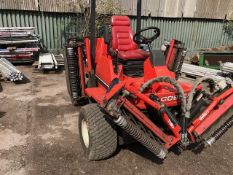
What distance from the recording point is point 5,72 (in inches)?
259

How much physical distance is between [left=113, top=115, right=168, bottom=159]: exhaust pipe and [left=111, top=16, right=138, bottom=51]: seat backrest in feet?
6.03

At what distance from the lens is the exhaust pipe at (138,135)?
105 inches

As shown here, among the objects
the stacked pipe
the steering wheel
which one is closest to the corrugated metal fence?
the stacked pipe

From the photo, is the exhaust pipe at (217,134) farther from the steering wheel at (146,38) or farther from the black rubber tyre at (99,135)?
the steering wheel at (146,38)

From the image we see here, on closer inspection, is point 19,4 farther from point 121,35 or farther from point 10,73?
point 121,35

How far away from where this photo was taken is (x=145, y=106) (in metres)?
3.23

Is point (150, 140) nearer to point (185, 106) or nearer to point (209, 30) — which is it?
point (185, 106)

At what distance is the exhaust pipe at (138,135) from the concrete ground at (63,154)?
0.49 m

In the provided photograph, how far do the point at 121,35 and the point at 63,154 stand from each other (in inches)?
84.6

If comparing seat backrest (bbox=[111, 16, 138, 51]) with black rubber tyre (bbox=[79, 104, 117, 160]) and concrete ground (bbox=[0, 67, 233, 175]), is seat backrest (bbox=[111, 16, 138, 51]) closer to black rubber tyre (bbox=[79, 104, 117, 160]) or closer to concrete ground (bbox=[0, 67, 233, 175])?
black rubber tyre (bbox=[79, 104, 117, 160])

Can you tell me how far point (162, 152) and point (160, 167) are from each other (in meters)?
0.51

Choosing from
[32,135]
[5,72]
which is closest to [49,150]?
[32,135]

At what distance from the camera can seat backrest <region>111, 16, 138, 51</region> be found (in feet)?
14.0

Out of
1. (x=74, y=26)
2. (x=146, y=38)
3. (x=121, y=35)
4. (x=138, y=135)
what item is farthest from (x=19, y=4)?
(x=138, y=135)
